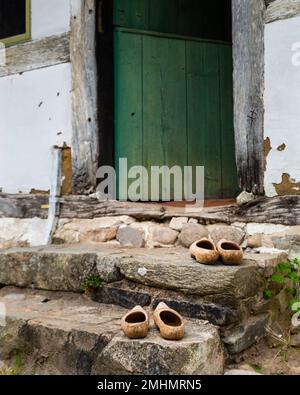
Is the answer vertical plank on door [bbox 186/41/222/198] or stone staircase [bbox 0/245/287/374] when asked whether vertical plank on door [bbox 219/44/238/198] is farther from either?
stone staircase [bbox 0/245/287/374]

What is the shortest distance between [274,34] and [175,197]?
1.56 metres

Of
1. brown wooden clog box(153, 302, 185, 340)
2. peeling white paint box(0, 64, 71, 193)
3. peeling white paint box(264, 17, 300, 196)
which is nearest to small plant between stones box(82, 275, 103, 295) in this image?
brown wooden clog box(153, 302, 185, 340)

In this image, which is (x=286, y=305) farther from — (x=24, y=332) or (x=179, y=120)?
(x=179, y=120)

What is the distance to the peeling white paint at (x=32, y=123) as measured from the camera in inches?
150

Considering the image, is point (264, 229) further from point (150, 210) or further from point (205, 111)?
point (205, 111)

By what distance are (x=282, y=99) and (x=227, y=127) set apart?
144 centimetres

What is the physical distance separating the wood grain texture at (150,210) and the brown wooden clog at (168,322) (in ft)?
3.30

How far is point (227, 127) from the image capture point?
4.38 m

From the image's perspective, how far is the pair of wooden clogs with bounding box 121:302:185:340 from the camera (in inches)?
80.7

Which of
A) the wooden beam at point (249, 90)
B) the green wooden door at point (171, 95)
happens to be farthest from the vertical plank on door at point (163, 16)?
the wooden beam at point (249, 90)

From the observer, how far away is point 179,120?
4125mm

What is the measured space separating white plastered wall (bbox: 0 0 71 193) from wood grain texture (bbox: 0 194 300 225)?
0.14m
